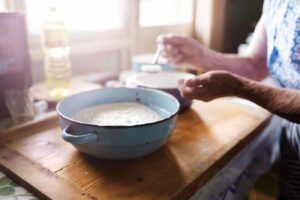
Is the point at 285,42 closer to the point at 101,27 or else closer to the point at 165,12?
the point at 101,27

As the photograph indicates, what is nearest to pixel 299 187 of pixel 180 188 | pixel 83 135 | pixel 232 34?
pixel 180 188

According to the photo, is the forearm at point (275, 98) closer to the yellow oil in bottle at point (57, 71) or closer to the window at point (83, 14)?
the yellow oil in bottle at point (57, 71)

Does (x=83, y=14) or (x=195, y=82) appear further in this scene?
(x=83, y=14)

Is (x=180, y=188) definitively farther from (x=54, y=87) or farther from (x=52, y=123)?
(x=54, y=87)

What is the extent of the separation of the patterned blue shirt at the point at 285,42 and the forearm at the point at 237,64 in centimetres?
16

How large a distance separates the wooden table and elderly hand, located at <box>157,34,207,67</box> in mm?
277

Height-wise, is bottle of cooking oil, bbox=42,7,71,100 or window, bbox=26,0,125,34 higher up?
window, bbox=26,0,125,34

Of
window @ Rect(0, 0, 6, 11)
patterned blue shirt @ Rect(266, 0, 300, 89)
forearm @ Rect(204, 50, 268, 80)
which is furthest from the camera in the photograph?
forearm @ Rect(204, 50, 268, 80)

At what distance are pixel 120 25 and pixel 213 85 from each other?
736 millimetres

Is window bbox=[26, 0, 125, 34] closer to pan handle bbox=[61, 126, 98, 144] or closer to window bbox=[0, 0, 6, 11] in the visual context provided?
window bbox=[0, 0, 6, 11]

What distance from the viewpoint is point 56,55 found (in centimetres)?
95

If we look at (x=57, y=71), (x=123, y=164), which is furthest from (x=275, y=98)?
(x=57, y=71)

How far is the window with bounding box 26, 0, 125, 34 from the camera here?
103 cm

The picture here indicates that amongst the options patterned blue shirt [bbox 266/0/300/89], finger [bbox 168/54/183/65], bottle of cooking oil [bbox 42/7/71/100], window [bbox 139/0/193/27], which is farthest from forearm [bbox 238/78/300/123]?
window [bbox 139/0/193/27]
